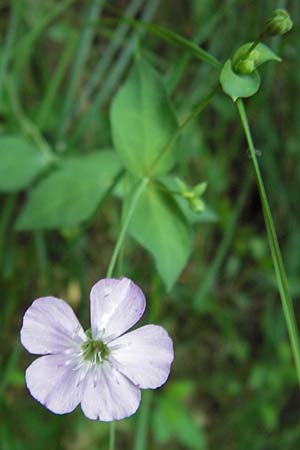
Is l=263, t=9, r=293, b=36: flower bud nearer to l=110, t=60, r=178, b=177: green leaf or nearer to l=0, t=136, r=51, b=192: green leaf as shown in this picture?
l=110, t=60, r=178, b=177: green leaf

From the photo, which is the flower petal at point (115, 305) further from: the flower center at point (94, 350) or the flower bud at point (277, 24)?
the flower bud at point (277, 24)

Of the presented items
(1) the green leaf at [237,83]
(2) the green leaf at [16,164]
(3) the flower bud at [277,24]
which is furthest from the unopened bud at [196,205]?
(2) the green leaf at [16,164]

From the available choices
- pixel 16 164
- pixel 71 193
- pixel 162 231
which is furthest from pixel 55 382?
pixel 16 164

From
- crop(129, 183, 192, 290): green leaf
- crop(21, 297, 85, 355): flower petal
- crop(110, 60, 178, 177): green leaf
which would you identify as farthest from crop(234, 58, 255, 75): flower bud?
crop(21, 297, 85, 355): flower petal

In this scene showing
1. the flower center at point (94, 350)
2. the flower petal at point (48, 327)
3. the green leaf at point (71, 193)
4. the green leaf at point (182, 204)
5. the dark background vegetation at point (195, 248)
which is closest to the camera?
the flower petal at point (48, 327)

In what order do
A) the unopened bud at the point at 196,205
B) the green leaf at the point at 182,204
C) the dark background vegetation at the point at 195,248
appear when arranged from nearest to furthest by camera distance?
1. the unopened bud at the point at 196,205
2. the green leaf at the point at 182,204
3. the dark background vegetation at the point at 195,248

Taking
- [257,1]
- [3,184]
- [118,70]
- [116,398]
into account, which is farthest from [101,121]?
[116,398]
